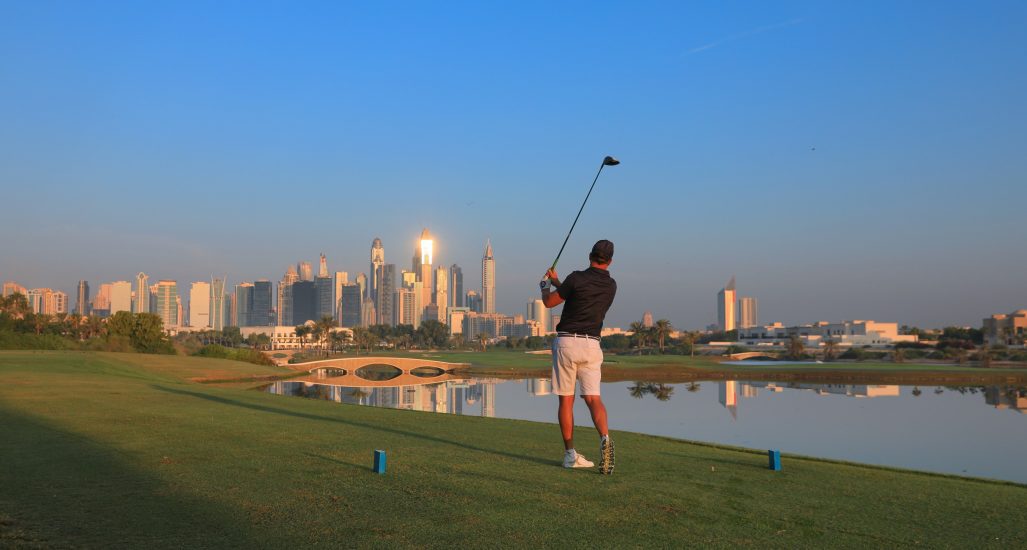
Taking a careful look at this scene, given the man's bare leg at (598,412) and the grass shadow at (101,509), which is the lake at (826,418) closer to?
the man's bare leg at (598,412)

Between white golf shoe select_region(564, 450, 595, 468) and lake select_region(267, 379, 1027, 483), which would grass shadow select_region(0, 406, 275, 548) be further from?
lake select_region(267, 379, 1027, 483)

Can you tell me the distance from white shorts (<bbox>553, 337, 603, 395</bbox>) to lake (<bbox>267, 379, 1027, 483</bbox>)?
1704mm

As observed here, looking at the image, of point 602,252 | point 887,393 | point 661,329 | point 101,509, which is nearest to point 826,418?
point 887,393

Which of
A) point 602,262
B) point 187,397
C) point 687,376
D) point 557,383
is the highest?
point 602,262

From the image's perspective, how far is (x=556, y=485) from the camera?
6684mm

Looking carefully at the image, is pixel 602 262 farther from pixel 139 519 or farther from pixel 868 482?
pixel 139 519

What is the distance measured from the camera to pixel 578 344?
7.88m

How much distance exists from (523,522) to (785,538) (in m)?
1.82

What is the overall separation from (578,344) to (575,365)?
24 centimetres

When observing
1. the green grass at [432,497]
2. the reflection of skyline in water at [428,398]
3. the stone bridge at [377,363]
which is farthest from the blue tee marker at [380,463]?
the stone bridge at [377,363]

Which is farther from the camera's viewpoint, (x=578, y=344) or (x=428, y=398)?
(x=428, y=398)

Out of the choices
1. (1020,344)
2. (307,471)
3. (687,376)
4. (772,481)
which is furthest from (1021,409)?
(1020,344)

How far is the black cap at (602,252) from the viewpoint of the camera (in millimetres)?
8227

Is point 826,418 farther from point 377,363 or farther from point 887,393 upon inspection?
point 377,363
